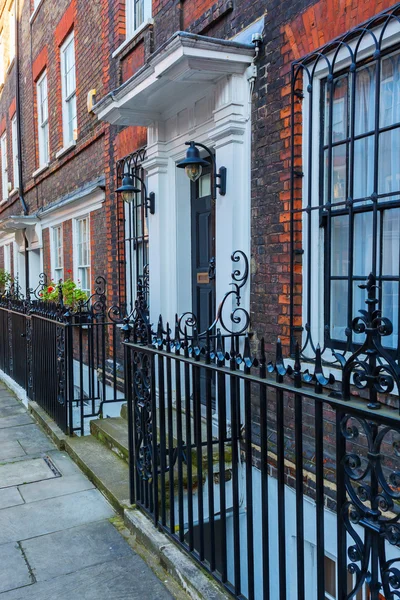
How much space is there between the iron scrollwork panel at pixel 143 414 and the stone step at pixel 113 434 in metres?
1.01

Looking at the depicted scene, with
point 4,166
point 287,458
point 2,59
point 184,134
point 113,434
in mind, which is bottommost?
point 113,434

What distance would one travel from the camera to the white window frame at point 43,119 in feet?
35.7

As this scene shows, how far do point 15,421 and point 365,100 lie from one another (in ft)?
18.0

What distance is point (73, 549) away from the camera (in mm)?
3396

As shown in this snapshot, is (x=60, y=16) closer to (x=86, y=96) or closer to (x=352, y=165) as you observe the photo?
(x=86, y=96)

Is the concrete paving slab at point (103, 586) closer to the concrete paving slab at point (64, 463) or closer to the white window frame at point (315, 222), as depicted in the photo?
the concrete paving slab at point (64, 463)

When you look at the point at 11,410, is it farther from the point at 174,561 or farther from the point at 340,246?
the point at 340,246

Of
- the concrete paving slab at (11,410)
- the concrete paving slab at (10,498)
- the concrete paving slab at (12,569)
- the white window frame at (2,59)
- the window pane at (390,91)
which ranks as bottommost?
the concrete paving slab at (11,410)

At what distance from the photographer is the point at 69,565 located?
126 inches

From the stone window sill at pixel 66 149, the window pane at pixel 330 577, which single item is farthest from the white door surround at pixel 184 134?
the stone window sill at pixel 66 149

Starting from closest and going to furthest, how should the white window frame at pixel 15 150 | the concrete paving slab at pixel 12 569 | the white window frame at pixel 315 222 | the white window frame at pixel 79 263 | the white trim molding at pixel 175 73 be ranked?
the concrete paving slab at pixel 12 569
the white window frame at pixel 315 222
the white trim molding at pixel 175 73
the white window frame at pixel 79 263
the white window frame at pixel 15 150

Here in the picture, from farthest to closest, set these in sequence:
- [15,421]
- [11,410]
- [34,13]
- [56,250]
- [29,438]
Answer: [34,13]
[56,250]
[11,410]
[15,421]
[29,438]

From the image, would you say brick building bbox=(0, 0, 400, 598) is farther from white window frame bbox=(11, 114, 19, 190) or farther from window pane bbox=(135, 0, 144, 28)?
white window frame bbox=(11, 114, 19, 190)

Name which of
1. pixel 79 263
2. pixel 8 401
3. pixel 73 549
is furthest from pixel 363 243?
pixel 79 263
